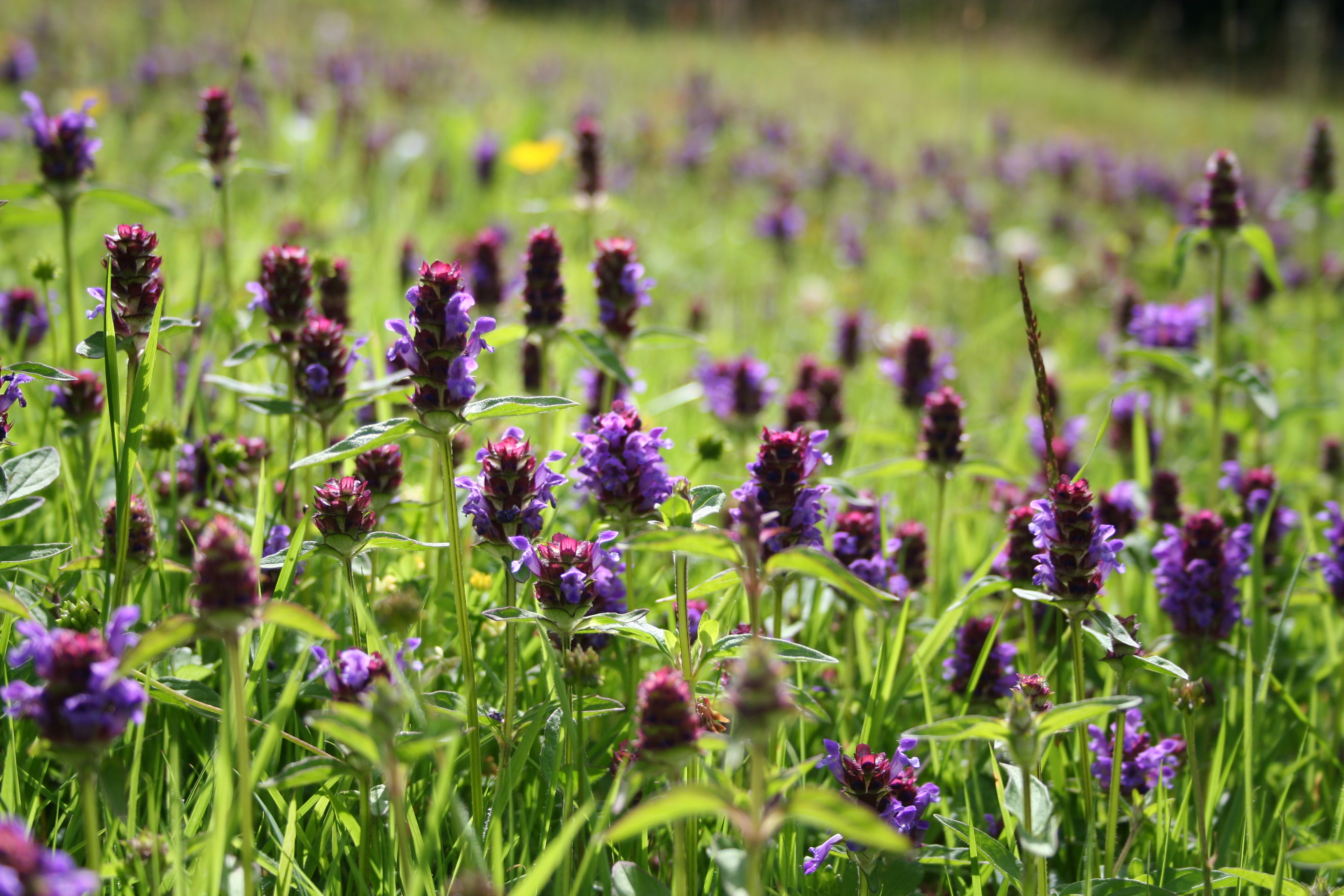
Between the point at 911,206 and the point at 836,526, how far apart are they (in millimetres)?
6876

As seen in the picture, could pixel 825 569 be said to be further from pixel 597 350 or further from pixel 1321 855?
pixel 597 350

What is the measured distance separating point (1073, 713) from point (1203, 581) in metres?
1.06

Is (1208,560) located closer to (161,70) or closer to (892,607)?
(892,607)

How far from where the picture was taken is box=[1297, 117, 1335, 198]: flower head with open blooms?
11.3ft

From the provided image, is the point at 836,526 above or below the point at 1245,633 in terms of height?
above

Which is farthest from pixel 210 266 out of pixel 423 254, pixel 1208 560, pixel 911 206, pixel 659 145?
pixel 911 206

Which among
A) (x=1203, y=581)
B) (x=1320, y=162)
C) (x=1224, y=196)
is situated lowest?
(x=1203, y=581)

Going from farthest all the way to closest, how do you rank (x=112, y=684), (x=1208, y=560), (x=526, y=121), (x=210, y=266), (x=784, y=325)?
(x=526, y=121) < (x=784, y=325) < (x=210, y=266) < (x=1208, y=560) < (x=112, y=684)

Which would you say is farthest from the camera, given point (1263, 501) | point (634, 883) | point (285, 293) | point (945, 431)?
point (1263, 501)

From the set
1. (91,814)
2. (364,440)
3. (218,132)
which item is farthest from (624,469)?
(218,132)

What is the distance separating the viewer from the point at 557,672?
60.2 inches

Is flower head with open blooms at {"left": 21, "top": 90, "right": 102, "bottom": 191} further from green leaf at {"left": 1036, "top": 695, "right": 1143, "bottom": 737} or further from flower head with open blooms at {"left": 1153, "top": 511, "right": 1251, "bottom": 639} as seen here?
flower head with open blooms at {"left": 1153, "top": 511, "right": 1251, "bottom": 639}

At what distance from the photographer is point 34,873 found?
2.73ft

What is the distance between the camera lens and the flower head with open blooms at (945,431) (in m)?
2.33
